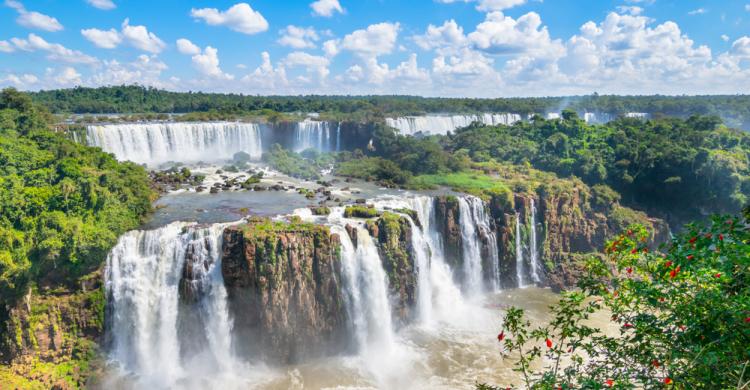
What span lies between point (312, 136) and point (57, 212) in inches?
1235

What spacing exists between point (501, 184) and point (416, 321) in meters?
12.9

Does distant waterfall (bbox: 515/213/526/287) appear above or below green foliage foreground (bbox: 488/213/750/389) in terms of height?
below

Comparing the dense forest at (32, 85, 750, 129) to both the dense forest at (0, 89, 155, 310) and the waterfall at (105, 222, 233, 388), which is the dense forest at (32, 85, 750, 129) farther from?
the waterfall at (105, 222, 233, 388)

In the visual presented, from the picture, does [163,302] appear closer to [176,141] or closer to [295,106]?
[176,141]

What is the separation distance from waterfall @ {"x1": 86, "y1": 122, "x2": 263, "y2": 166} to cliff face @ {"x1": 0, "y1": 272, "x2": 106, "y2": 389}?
2168cm

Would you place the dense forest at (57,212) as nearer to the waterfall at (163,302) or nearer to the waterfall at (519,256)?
the waterfall at (163,302)

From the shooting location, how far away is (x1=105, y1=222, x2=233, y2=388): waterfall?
18531mm

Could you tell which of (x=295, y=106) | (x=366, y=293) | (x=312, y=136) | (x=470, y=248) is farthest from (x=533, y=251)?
(x=295, y=106)

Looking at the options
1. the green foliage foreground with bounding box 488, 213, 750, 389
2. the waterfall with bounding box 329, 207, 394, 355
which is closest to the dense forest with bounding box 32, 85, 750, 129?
the waterfall with bounding box 329, 207, 394, 355

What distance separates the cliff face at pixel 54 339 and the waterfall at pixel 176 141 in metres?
21.7

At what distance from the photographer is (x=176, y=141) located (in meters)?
40.0

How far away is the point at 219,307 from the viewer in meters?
19.1

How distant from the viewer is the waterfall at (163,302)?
18531 mm

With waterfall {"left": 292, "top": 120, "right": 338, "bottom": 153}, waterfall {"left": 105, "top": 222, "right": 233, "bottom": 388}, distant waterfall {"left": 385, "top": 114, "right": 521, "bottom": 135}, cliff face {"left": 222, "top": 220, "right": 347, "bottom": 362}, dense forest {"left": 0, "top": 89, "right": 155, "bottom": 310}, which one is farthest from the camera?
distant waterfall {"left": 385, "top": 114, "right": 521, "bottom": 135}
